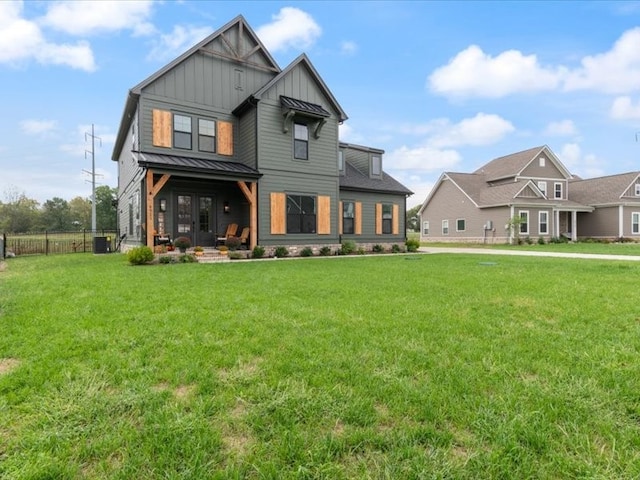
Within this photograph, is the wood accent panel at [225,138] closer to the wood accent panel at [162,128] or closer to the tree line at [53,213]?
the wood accent panel at [162,128]

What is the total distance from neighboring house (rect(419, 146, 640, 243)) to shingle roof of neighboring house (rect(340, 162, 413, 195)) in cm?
1045

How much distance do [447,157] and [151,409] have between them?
140 feet

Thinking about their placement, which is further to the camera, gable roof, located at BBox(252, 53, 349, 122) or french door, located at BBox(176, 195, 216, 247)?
french door, located at BBox(176, 195, 216, 247)

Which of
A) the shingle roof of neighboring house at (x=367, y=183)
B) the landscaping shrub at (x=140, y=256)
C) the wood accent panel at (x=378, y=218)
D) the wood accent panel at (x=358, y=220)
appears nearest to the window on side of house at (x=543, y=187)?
the shingle roof of neighboring house at (x=367, y=183)

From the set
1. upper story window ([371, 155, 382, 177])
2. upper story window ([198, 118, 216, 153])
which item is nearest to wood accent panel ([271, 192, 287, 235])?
upper story window ([198, 118, 216, 153])

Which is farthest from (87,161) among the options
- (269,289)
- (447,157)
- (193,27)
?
(447,157)

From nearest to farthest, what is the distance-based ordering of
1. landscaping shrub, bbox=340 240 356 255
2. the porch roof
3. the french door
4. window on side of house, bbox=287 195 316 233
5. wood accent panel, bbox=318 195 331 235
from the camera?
the porch roof < the french door < window on side of house, bbox=287 195 316 233 < wood accent panel, bbox=318 195 331 235 < landscaping shrub, bbox=340 240 356 255

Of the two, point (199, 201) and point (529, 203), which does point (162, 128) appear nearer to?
point (199, 201)

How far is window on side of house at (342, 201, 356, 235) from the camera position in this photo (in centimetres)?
1658

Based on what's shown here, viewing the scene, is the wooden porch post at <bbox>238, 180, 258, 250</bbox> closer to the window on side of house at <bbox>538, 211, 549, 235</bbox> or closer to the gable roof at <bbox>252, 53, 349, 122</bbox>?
the gable roof at <bbox>252, 53, 349, 122</bbox>

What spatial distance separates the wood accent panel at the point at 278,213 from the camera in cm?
1349

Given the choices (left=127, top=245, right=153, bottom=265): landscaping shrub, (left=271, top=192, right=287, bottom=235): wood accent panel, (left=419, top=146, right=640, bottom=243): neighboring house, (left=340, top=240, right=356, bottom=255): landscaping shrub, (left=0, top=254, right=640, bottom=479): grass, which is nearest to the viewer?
(left=0, top=254, right=640, bottom=479): grass

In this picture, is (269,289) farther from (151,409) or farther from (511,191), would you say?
(511,191)

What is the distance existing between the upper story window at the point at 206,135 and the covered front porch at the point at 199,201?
731 millimetres
